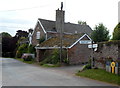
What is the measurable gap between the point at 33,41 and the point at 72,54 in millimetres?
15122

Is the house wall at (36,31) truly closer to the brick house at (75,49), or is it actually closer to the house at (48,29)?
the house at (48,29)

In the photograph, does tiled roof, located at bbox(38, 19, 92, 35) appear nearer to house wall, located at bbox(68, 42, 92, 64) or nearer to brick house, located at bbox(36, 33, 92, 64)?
brick house, located at bbox(36, 33, 92, 64)

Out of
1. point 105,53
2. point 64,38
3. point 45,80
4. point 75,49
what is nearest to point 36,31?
point 64,38

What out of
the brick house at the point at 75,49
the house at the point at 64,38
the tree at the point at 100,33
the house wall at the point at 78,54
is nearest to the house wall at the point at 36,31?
the house at the point at 64,38

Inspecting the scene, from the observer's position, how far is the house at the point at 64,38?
20.8 metres

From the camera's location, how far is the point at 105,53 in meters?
12.4

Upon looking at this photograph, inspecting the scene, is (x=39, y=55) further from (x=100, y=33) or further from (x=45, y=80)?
(x=45, y=80)

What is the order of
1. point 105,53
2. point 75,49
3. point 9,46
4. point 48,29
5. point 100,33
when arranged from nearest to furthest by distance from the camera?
point 105,53 → point 100,33 → point 75,49 → point 48,29 → point 9,46

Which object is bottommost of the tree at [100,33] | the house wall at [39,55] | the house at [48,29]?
the house wall at [39,55]

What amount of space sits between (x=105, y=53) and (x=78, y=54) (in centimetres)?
912

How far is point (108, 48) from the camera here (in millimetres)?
12117


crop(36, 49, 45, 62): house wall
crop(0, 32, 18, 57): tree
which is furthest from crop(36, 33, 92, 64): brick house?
crop(0, 32, 18, 57): tree

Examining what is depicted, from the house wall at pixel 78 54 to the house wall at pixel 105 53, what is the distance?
282 inches

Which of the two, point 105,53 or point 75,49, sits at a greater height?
point 75,49
